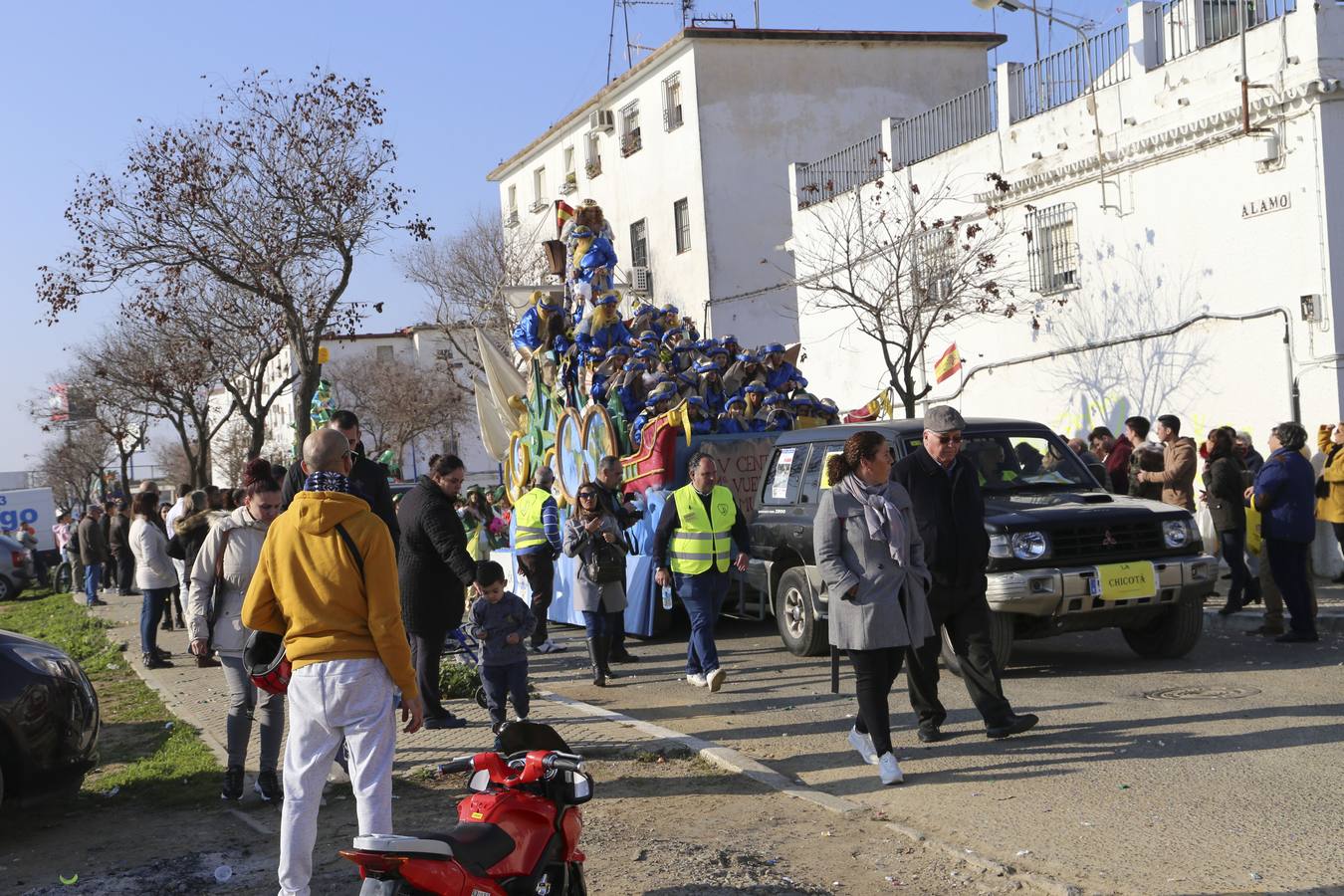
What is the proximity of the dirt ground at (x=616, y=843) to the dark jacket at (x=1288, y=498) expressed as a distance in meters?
5.52

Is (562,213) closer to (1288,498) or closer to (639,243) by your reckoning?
(1288,498)

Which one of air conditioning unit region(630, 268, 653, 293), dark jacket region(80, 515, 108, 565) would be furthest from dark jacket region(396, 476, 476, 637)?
air conditioning unit region(630, 268, 653, 293)

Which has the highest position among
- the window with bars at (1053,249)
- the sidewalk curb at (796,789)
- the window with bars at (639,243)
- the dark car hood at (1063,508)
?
the window with bars at (639,243)

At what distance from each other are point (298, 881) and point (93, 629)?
15180 mm

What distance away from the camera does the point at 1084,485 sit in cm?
1095

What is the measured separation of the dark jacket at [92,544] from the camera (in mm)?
24656

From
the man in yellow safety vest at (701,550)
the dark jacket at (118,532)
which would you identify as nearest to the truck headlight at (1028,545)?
the man in yellow safety vest at (701,550)

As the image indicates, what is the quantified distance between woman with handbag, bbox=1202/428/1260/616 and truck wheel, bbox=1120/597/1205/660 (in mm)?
1954

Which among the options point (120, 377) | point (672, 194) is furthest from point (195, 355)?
point (672, 194)

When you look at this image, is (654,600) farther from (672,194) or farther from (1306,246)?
(672,194)

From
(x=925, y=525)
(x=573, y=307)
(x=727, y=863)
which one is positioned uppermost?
(x=573, y=307)

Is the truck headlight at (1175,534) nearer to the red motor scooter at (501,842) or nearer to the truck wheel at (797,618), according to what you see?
the truck wheel at (797,618)

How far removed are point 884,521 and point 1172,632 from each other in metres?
4.36

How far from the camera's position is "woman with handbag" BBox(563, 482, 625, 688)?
432 inches
